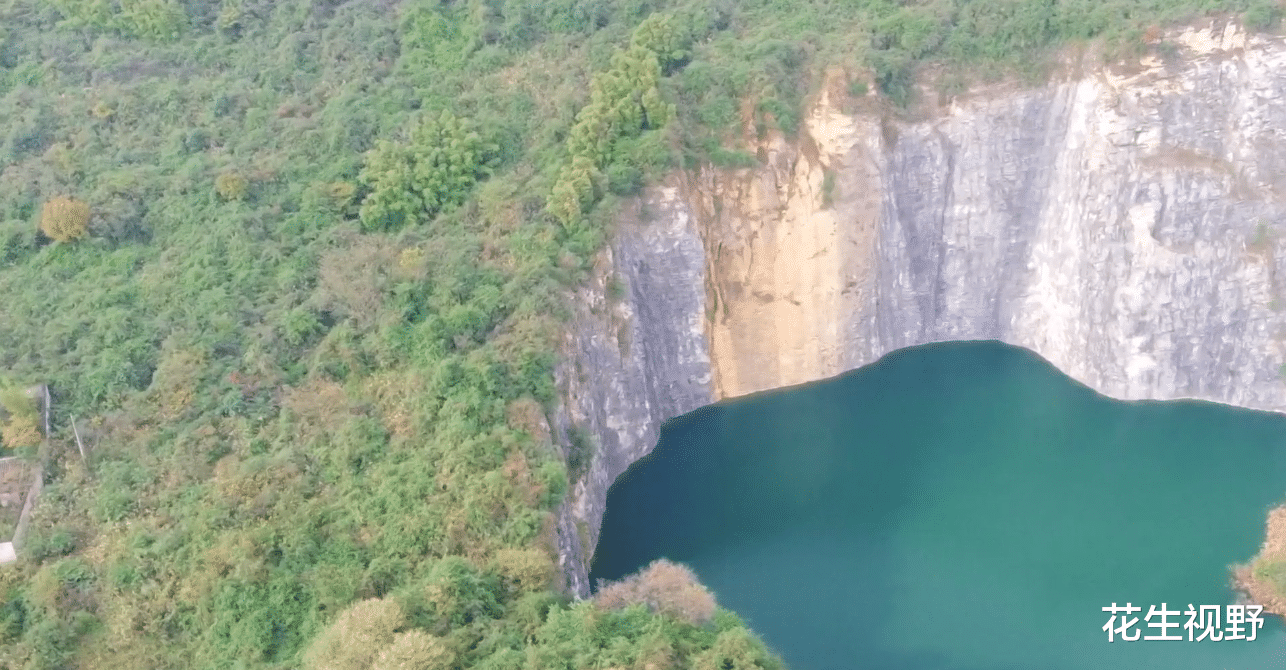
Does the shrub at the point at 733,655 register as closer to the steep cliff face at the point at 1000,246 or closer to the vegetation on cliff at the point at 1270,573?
the steep cliff face at the point at 1000,246

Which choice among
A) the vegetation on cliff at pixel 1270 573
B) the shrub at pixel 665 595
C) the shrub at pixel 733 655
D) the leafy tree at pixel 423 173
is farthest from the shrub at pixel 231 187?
the vegetation on cliff at pixel 1270 573

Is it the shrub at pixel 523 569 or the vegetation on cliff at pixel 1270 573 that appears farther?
the vegetation on cliff at pixel 1270 573

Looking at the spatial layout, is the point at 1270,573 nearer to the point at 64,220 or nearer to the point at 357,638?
the point at 357,638

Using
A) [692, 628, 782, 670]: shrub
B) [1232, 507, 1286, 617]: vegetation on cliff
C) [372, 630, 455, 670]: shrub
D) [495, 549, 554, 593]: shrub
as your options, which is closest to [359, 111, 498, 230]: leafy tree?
[495, 549, 554, 593]: shrub

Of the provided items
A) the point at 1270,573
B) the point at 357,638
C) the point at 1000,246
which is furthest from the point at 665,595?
the point at 1000,246

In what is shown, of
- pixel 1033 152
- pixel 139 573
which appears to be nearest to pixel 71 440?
pixel 139 573
